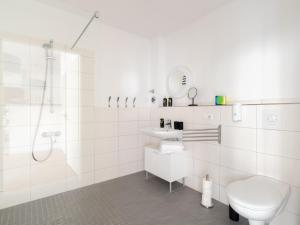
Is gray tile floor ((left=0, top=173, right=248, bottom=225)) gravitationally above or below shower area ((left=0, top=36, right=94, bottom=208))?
below

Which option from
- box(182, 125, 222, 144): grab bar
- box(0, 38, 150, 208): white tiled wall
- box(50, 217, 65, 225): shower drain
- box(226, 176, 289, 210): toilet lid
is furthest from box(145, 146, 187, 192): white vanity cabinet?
box(50, 217, 65, 225): shower drain

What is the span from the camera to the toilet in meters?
1.20

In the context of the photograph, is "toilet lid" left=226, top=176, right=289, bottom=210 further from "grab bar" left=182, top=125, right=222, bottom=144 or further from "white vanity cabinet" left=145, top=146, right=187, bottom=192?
"white vanity cabinet" left=145, top=146, right=187, bottom=192

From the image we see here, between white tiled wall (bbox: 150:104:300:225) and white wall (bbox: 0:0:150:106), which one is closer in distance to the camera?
white tiled wall (bbox: 150:104:300:225)

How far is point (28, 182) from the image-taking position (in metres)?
2.04

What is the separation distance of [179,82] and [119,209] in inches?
76.8

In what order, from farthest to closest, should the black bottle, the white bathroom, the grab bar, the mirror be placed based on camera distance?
1. the black bottle
2. the mirror
3. the grab bar
4. the white bathroom

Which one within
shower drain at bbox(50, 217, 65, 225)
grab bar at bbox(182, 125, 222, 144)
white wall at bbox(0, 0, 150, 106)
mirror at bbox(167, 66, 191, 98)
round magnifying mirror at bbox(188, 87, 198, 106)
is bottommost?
shower drain at bbox(50, 217, 65, 225)

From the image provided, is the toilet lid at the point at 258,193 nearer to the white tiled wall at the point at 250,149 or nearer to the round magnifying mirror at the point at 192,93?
the white tiled wall at the point at 250,149

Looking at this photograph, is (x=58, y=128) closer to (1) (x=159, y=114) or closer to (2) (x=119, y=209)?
(2) (x=119, y=209)

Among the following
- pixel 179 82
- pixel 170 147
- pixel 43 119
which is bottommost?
pixel 170 147

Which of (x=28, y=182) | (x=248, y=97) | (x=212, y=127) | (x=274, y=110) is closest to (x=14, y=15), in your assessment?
(x=28, y=182)

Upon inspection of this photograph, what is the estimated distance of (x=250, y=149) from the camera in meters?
1.78

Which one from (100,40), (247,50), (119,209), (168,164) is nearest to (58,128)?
(119,209)
